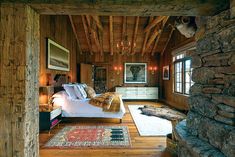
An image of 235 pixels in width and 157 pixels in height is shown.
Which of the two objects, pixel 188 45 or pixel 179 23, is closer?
pixel 179 23

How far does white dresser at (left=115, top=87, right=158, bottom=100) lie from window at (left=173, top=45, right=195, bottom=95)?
1909 millimetres

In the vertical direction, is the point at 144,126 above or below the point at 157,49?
below

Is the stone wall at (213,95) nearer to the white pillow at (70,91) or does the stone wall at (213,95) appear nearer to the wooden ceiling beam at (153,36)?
the white pillow at (70,91)

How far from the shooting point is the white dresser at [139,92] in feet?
31.4

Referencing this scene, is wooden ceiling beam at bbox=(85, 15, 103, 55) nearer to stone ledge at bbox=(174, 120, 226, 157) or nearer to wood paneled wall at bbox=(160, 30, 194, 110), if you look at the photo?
wood paneled wall at bbox=(160, 30, 194, 110)

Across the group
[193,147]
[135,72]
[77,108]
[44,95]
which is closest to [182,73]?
[135,72]

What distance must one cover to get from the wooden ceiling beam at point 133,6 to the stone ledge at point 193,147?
1.42 metres

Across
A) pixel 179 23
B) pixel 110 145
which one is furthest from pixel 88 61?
pixel 179 23

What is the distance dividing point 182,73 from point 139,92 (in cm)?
317

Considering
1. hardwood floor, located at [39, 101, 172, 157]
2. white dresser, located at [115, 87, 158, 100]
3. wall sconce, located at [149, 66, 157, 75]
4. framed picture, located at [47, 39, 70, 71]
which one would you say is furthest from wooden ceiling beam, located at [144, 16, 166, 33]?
hardwood floor, located at [39, 101, 172, 157]

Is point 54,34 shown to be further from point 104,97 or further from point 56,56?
point 104,97

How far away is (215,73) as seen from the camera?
1.85m

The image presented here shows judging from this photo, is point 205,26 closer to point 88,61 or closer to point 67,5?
point 67,5

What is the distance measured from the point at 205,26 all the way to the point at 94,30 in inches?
238
